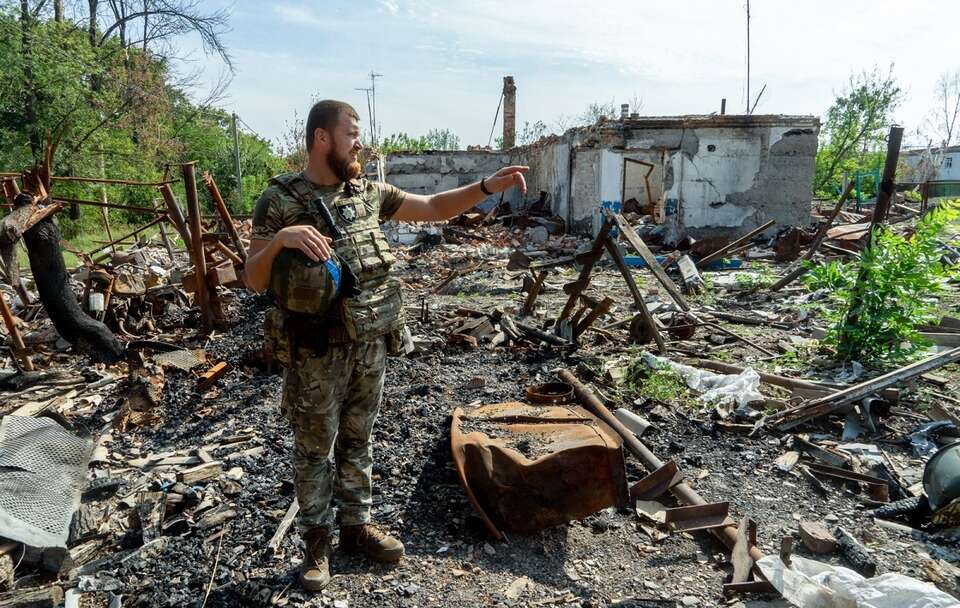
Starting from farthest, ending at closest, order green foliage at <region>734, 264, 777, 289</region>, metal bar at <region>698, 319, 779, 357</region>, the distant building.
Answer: the distant building < green foliage at <region>734, 264, 777, 289</region> < metal bar at <region>698, 319, 779, 357</region>

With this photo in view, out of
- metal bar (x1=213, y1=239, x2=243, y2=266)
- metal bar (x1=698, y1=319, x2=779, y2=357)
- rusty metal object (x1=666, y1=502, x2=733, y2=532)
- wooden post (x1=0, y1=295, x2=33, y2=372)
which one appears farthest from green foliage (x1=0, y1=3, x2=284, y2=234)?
rusty metal object (x1=666, y1=502, x2=733, y2=532)

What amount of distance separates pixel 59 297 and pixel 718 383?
6642 millimetres

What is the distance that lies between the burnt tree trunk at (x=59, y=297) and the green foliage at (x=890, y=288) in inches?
A: 292

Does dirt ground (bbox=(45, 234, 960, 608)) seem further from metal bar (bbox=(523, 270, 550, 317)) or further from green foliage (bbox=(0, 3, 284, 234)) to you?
green foliage (bbox=(0, 3, 284, 234))

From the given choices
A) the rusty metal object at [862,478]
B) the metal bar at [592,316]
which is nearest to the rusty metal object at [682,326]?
the metal bar at [592,316]

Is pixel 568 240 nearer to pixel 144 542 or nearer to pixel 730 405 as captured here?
pixel 730 405

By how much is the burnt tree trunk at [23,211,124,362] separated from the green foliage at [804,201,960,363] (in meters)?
7.41

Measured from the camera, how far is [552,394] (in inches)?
170

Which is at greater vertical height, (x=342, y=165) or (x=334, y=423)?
(x=342, y=165)

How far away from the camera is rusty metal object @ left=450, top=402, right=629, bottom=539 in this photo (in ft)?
9.92

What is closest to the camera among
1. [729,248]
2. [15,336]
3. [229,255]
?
[15,336]

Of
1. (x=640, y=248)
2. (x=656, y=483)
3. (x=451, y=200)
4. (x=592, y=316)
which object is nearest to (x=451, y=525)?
(x=656, y=483)

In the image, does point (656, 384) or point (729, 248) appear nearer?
point (656, 384)

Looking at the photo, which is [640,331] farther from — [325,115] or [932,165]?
[932,165]
